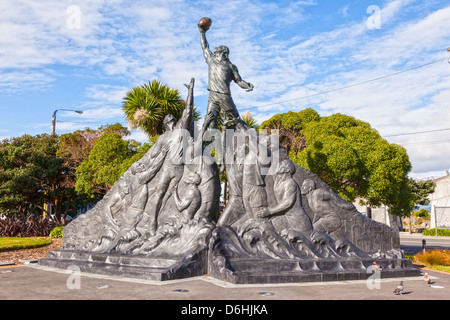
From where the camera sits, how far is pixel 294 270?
281 inches

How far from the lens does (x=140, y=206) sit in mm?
8898

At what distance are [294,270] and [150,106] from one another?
919cm

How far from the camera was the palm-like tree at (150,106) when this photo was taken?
46.9 feet

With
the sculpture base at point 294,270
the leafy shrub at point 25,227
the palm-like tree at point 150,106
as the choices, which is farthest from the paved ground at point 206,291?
the leafy shrub at point 25,227

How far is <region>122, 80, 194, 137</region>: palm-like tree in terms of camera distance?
1430 centimetres

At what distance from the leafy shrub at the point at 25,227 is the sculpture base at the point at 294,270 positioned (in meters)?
12.8

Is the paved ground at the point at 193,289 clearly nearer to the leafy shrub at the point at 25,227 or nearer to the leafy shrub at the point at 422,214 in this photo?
the leafy shrub at the point at 25,227

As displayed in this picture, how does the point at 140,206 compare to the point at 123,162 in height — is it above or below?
below

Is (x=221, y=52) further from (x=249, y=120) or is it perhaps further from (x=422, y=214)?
(x=422, y=214)

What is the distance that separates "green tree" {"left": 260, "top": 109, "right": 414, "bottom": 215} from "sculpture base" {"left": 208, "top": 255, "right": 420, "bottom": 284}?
14.7 feet
